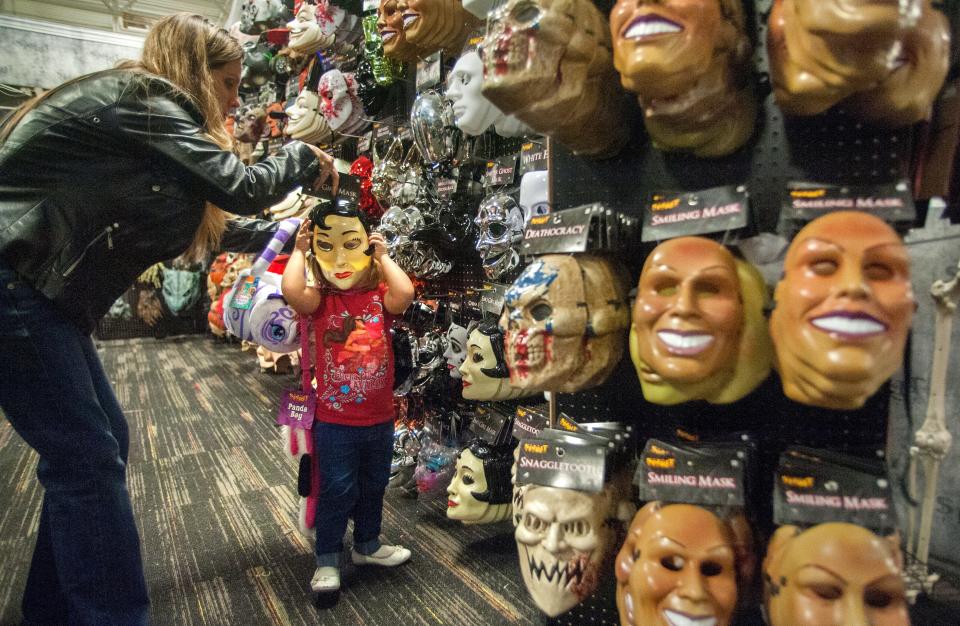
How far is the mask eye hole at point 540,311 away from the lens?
1.29 metres

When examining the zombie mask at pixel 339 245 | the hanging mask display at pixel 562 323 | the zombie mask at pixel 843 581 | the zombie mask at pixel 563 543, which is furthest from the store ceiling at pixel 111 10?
the zombie mask at pixel 843 581

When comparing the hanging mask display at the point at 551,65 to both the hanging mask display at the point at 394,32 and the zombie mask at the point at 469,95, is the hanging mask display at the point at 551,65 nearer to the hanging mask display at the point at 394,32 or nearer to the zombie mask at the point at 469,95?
the zombie mask at the point at 469,95

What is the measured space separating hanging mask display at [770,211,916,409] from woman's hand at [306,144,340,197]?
1.58 meters

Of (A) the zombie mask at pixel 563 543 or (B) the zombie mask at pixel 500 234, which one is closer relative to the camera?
(A) the zombie mask at pixel 563 543

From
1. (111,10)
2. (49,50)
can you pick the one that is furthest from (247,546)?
(111,10)

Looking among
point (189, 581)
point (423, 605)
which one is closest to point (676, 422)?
point (423, 605)

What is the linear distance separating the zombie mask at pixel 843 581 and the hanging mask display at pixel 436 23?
2.38 metres

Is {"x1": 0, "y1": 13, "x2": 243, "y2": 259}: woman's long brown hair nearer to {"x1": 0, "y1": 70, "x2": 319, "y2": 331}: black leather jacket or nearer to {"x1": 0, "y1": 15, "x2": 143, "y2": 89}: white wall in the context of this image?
{"x1": 0, "y1": 70, "x2": 319, "y2": 331}: black leather jacket

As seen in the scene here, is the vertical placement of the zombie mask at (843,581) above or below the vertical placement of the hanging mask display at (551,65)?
below

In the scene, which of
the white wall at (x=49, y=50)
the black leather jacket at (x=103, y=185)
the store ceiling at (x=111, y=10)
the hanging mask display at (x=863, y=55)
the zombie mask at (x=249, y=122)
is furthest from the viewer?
the store ceiling at (x=111, y=10)

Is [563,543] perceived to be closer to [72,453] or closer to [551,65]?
[551,65]

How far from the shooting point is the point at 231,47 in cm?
189

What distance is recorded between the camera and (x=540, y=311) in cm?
131

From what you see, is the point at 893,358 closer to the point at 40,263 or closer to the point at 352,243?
the point at 352,243
